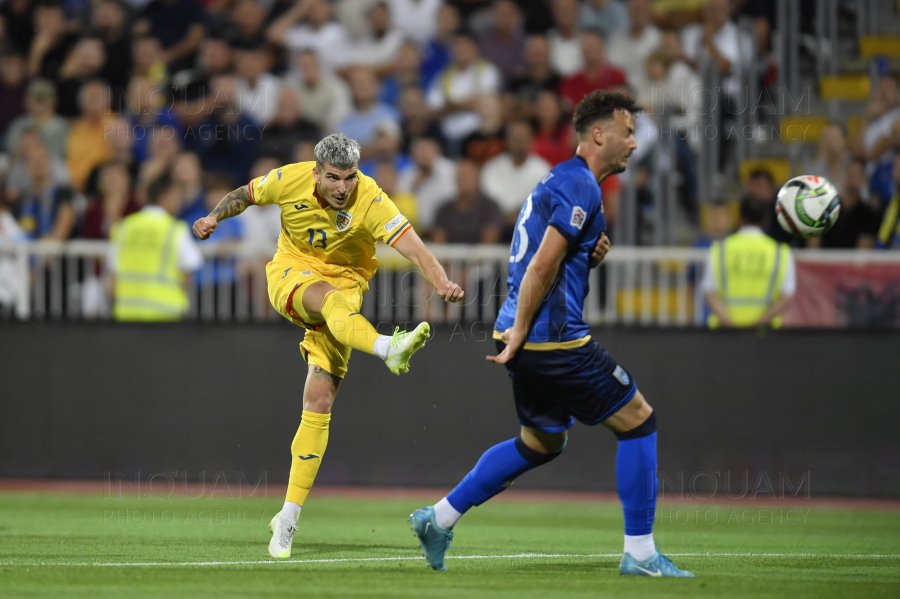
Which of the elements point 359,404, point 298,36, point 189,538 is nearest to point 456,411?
point 359,404

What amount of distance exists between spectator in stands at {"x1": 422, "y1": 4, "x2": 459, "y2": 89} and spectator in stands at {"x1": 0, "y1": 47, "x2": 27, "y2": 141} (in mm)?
4913

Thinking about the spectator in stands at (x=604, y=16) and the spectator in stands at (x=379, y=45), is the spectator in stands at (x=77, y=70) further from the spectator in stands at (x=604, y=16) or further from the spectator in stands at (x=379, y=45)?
the spectator in stands at (x=604, y=16)

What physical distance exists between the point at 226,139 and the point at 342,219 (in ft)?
23.6

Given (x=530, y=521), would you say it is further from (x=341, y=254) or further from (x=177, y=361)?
(x=177, y=361)

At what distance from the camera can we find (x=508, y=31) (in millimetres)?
14141

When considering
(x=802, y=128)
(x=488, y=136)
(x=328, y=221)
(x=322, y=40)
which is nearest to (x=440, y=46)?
(x=322, y=40)

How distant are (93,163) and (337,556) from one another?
8420 mm

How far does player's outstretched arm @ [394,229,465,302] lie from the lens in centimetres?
610

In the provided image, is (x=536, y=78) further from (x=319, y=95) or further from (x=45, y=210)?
(x=45, y=210)

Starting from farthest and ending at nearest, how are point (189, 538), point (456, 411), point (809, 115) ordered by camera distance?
point (809, 115), point (456, 411), point (189, 538)

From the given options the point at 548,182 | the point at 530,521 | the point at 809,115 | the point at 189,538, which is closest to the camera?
the point at 548,182

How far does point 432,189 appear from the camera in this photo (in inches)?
498

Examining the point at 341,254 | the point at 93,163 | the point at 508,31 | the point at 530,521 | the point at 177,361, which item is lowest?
the point at 530,521

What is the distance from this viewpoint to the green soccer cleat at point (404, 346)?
607 cm
